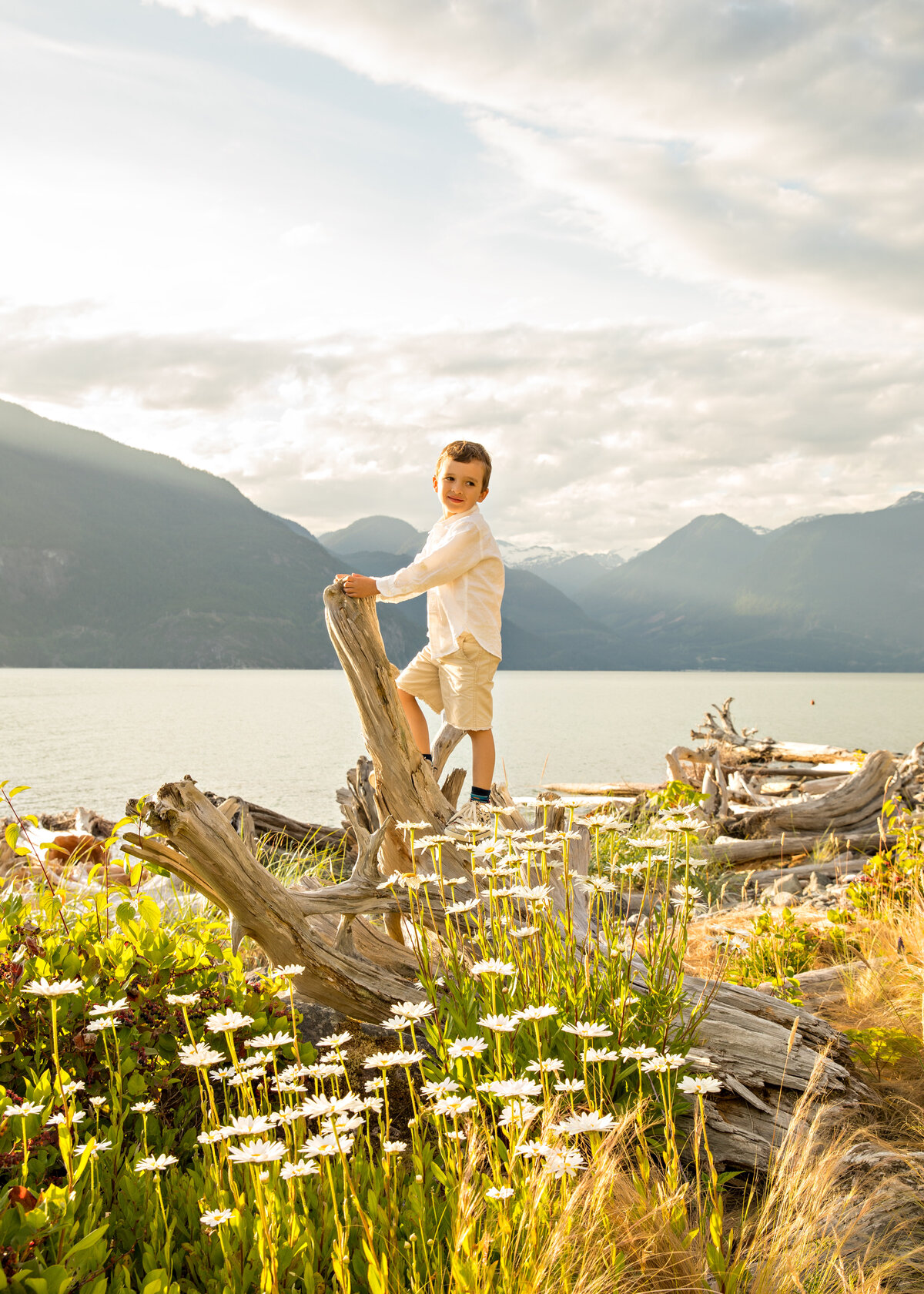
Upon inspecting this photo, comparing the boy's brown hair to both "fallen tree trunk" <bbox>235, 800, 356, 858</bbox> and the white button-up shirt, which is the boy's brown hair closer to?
the white button-up shirt

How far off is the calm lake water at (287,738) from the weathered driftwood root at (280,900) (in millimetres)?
9689

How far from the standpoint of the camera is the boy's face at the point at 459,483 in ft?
21.6

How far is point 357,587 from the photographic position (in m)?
5.35

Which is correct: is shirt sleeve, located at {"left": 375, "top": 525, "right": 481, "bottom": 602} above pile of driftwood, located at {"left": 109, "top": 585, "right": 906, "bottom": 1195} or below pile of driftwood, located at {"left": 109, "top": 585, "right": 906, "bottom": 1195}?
above

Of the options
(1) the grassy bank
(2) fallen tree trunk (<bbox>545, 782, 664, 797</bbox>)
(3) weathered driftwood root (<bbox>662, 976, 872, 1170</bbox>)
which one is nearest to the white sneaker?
(1) the grassy bank

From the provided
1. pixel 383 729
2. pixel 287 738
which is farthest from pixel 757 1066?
pixel 287 738

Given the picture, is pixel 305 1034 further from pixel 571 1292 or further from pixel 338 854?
pixel 338 854

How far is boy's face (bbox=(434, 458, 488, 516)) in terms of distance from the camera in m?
6.58

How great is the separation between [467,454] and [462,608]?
4.05 ft

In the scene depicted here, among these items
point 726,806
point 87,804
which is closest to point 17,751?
point 87,804

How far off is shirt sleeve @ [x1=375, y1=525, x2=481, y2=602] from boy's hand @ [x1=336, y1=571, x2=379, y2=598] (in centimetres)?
60

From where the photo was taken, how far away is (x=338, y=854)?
11.7 metres

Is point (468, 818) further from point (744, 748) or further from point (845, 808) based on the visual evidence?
point (744, 748)

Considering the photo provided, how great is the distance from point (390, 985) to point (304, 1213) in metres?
1.95
